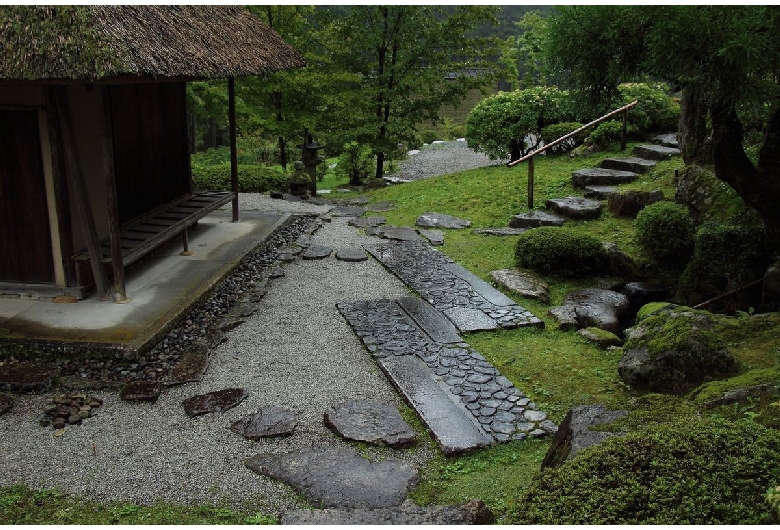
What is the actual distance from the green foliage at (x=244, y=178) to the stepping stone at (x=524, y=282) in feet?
25.9

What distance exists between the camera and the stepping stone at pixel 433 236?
11.5 meters

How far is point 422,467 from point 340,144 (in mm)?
13876

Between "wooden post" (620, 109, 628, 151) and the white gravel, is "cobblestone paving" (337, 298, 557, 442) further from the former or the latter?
"wooden post" (620, 109, 628, 151)

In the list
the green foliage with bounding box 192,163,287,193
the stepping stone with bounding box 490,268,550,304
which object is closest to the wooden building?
the green foliage with bounding box 192,163,287,193

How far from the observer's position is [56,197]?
25.1ft

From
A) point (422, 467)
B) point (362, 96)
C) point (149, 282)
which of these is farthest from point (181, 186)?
point (422, 467)

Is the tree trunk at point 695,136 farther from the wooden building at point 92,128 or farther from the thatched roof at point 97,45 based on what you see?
the thatched roof at point 97,45

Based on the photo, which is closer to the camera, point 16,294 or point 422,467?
point 422,467

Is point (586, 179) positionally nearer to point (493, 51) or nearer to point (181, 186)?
point (493, 51)

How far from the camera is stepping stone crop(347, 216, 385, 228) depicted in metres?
12.9

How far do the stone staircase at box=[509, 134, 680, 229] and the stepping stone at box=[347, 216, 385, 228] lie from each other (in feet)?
8.56

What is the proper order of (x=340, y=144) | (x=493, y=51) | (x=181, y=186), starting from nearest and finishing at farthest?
(x=181, y=186), (x=493, y=51), (x=340, y=144)

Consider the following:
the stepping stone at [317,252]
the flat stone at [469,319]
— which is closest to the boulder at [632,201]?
the flat stone at [469,319]

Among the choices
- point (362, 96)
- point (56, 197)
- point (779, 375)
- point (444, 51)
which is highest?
point (444, 51)
